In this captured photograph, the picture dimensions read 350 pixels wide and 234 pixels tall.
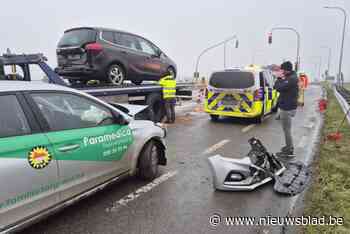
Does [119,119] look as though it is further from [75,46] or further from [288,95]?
[288,95]

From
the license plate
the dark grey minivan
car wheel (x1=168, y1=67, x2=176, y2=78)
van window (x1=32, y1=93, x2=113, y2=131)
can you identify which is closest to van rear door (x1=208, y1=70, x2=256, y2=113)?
car wheel (x1=168, y1=67, x2=176, y2=78)

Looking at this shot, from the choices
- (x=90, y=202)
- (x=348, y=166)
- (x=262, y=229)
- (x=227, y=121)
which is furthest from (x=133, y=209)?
(x=227, y=121)

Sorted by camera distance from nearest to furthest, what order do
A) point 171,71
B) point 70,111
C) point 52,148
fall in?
1. point 52,148
2. point 70,111
3. point 171,71

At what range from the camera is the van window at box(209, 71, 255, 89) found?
8328mm

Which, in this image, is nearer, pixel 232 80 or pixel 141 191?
pixel 141 191

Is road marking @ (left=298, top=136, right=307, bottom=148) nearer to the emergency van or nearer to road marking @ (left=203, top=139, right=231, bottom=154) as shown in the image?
road marking @ (left=203, top=139, right=231, bottom=154)

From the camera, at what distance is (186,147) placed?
20.0ft

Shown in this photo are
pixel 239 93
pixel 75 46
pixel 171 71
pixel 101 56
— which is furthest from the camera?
pixel 171 71

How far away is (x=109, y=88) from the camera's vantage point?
652 cm

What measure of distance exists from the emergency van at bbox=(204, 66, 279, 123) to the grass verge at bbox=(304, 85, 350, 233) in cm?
314

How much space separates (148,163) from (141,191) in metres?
0.43

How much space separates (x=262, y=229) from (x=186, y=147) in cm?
334

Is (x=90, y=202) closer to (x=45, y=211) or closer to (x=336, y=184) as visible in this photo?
(x=45, y=211)

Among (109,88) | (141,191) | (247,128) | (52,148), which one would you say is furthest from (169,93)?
(52,148)
